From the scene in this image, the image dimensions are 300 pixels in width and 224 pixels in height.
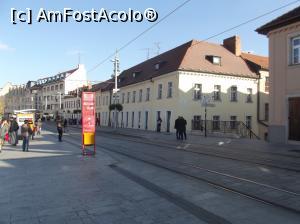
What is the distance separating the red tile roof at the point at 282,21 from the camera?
66.1ft

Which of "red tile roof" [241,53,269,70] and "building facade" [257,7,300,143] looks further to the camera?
"red tile roof" [241,53,269,70]

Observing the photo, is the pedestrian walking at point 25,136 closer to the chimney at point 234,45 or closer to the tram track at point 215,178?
the tram track at point 215,178

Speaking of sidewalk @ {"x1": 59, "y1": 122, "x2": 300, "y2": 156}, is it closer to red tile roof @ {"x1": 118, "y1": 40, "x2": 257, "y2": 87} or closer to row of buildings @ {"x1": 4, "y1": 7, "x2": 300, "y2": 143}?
row of buildings @ {"x1": 4, "y1": 7, "x2": 300, "y2": 143}

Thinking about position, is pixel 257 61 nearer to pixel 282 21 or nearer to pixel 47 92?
pixel 282 21

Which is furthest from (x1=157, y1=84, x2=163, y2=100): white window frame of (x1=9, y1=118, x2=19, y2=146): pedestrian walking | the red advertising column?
the red advertising column

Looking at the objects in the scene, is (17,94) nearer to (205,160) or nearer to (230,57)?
(230,57)

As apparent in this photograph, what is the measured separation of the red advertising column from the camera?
15336 mm

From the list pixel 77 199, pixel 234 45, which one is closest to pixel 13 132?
pixel 77 199

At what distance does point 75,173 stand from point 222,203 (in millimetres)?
5141

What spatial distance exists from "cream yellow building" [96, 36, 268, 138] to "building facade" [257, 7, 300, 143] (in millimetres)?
9374

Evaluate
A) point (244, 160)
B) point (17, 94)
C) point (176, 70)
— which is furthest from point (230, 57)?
point (17, 94)

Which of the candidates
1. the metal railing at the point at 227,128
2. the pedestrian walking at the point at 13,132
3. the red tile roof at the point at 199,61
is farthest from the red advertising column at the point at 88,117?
the red tile roof at the point at 199,61

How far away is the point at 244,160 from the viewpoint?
13266mm

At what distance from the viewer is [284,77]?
21156 mm
